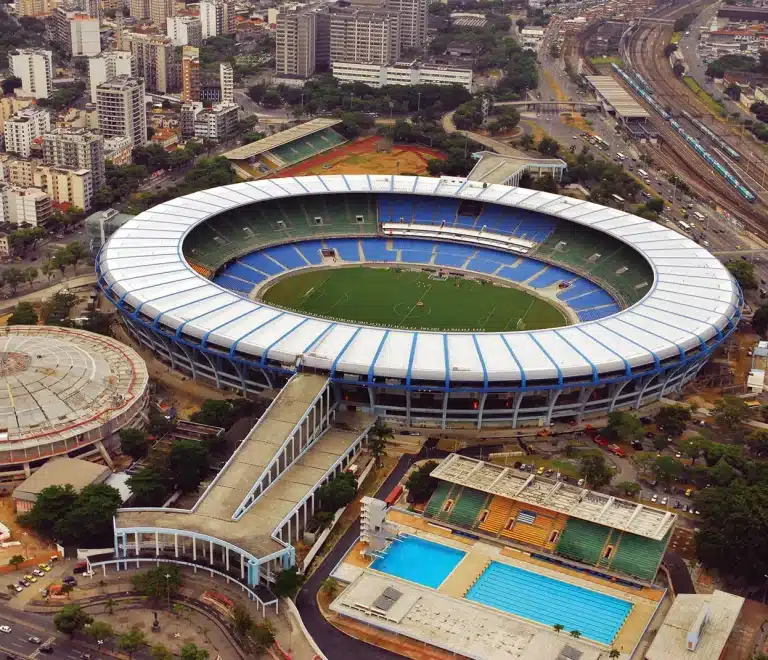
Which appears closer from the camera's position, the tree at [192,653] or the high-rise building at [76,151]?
the tree at [192,653]

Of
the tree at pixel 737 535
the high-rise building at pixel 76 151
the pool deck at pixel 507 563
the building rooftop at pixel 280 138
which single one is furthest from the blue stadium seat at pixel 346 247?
the tree at pixel 737 535

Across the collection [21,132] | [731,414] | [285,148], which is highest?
[21,132]

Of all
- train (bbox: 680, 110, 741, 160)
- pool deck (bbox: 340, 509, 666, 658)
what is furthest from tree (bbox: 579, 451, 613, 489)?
train (bbox: 680, 110, 741, 160)

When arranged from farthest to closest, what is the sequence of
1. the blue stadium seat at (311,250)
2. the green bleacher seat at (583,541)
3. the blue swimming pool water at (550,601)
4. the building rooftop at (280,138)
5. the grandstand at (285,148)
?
1. the building rooftop at (280,138)
2. the grandstand at (285,148)
3. the blue stadium seat at (311,250)
4. the green bleacher seat at (583,541)
5. the blue swimming pool water at (550,601)

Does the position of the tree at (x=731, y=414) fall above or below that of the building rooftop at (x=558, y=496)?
below

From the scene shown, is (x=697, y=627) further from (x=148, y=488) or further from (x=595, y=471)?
(x=148, y=488)

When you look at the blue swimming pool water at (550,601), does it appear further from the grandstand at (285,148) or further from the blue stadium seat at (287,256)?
the grandstand at (285,148)

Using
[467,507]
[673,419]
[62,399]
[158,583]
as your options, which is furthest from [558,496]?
[62,399]
